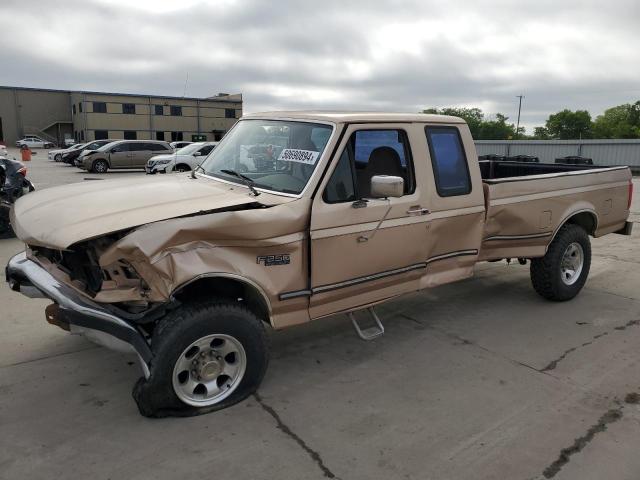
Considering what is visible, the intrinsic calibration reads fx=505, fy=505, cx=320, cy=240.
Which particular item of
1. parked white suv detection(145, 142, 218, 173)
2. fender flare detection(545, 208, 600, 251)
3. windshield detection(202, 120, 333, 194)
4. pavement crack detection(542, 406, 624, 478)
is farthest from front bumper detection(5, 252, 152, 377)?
parked white suv detection(145, 142, 218, 173)

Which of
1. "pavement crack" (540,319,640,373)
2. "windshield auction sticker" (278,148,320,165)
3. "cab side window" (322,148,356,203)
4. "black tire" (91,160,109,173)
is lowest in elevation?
"pavement crack" (540,319,640,373)

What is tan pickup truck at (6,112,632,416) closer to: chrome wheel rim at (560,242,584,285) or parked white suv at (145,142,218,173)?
chrome wheel rim at (560,242,584,285)

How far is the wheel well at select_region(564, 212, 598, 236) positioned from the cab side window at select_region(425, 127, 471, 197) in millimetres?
1994

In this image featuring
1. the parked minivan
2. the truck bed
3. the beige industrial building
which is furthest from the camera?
the beige industrial building

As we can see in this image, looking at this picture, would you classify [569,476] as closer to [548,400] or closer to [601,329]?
[548,400]

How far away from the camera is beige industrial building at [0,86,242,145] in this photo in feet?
199

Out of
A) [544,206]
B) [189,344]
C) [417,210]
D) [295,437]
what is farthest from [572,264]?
[189,344]

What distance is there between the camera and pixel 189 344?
3.19 metres

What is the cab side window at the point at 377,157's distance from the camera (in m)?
3.93

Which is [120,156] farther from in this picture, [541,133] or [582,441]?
[541,133]

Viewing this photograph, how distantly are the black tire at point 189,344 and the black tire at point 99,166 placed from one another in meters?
23.9

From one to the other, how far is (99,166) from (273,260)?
24.1m

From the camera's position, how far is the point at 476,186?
4758 millimetres

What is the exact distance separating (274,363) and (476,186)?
247cm
